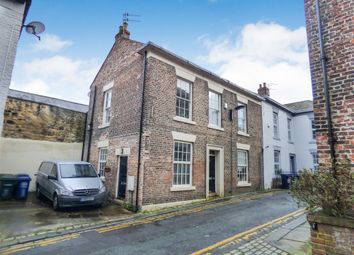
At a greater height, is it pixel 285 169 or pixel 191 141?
pixel 191 141

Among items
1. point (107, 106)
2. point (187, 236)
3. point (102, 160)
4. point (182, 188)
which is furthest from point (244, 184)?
point (107, 106)

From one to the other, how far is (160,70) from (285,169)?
50.0 feet

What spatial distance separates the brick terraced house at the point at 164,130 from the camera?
10.2 meters

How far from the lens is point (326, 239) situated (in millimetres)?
4078

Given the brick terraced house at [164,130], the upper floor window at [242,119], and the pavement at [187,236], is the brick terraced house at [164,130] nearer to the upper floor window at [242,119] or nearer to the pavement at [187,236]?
the upper floor window at [242,119]

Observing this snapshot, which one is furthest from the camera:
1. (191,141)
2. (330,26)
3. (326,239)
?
(191,141)

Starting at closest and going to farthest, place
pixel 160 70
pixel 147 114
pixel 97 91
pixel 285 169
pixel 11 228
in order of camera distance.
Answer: pixel 11 228, pixel 147 114, pixel 160 70, pixel 97 91, pixel 285 169

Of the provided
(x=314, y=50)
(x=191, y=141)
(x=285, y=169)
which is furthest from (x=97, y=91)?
(x=285, y=169)

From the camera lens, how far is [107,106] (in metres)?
13.9

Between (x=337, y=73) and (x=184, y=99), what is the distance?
25.9ft

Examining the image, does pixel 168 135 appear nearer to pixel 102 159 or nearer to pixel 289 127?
pixel 102 159

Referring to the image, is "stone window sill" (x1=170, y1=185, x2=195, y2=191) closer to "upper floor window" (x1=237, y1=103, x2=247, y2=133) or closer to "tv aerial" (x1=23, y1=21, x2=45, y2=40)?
"upper floor window" (x1=237, y1=103, x2=247, y2=133)

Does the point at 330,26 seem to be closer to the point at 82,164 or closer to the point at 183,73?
the point at 183,73

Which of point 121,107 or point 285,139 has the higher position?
point 121,107
